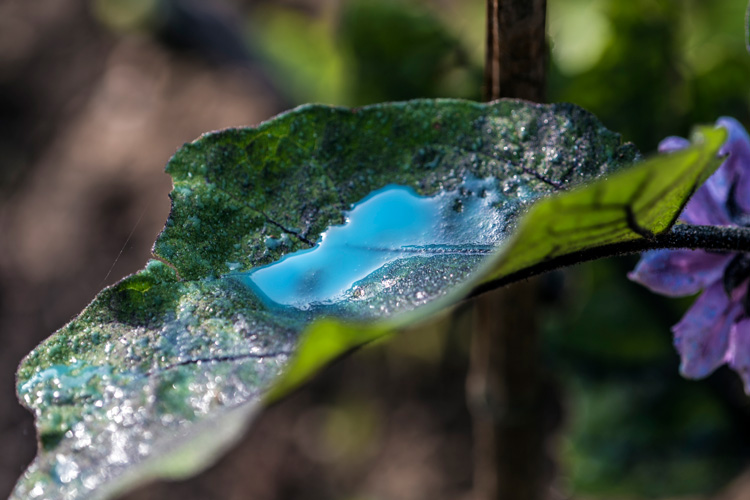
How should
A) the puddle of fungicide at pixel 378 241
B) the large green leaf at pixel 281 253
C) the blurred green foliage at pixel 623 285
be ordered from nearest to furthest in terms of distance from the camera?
the large green leaf at pixel 281 253
the puddle of fungicide at pixel 378 241
the blurred green foliage at pixel 623 285

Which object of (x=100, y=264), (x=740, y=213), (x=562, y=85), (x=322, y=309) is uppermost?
(x=562, y=85)

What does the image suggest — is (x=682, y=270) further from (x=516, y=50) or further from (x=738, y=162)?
(x=516, y=50)

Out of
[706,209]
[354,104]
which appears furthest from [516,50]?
[354,104]

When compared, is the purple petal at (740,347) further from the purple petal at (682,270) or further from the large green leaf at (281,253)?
the large green leaf at (281,253)

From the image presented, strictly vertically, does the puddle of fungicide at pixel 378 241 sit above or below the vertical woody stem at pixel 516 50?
below

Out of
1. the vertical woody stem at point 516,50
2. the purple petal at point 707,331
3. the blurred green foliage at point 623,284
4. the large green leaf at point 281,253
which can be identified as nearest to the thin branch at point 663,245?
the large green leaf at point 281,253

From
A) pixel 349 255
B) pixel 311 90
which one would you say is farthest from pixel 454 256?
pixel 311 90

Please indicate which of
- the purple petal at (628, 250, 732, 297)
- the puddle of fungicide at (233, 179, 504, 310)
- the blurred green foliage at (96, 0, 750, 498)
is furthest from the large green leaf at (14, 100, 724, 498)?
the blurred green foliage at (96, 0, 750, 498)

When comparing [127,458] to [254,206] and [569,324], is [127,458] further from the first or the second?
[569,324]
